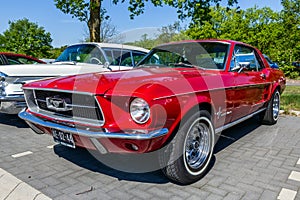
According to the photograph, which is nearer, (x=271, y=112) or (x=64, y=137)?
(x=64, y=137)

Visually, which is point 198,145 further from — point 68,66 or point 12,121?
point 12,121

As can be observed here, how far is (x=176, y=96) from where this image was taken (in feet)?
8.08

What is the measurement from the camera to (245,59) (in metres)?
4.33

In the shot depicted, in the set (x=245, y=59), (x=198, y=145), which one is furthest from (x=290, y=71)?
(x=198, y=145)

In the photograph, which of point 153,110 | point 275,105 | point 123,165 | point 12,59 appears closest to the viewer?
point 153,110

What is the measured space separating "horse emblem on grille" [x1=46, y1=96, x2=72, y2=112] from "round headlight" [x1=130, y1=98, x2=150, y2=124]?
762 mm

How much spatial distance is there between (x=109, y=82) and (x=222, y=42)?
216cm

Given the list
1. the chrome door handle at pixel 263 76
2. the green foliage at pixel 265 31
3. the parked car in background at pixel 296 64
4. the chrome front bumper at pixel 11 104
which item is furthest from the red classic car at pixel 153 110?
the parked car in background at pixel 296 64

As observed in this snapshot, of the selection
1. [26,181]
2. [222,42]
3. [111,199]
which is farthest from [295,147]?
[26,181]

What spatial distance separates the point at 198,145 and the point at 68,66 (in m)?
3.73

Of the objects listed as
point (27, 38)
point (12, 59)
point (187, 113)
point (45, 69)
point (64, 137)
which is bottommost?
point (64, 137)

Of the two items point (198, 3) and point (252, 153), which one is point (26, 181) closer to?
point (252, 153)

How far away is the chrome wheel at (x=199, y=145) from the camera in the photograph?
2819mm

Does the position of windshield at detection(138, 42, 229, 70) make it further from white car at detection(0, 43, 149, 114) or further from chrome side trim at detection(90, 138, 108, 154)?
chrome side trim at detection(90, 138, 108, 154)
